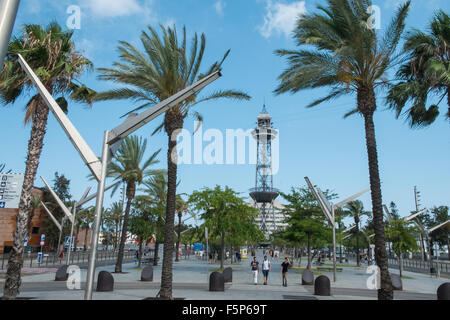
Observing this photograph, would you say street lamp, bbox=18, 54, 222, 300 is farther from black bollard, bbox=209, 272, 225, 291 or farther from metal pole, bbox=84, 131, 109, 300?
black bollard, bbox=209, 272, 225, 291

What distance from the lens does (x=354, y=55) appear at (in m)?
13.1

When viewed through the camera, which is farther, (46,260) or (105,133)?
(46,260)

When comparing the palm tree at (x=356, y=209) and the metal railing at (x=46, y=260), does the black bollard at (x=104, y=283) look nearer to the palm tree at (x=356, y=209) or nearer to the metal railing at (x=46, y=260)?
the metal railing at (x=46, y=260)

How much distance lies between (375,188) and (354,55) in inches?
208

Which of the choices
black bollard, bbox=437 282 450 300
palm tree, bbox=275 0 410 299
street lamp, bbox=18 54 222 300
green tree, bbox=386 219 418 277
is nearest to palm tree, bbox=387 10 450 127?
palm tree, bbox=275 0 410 299

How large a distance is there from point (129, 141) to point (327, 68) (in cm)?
1907

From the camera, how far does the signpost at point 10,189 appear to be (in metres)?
11.4

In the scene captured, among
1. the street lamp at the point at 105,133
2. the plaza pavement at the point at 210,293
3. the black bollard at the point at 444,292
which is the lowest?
the plaza pavement at the point at 210,293

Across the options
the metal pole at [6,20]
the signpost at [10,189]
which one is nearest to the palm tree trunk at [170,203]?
the signpost at [10,189]

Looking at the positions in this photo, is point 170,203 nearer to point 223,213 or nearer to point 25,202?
point 25,202

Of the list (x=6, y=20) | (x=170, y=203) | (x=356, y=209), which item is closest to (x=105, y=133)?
(x=6, y=20)

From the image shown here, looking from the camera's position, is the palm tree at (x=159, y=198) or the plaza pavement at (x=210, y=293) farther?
the palm tree at (x=159, y=198)

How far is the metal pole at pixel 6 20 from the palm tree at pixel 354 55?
1053 cm
